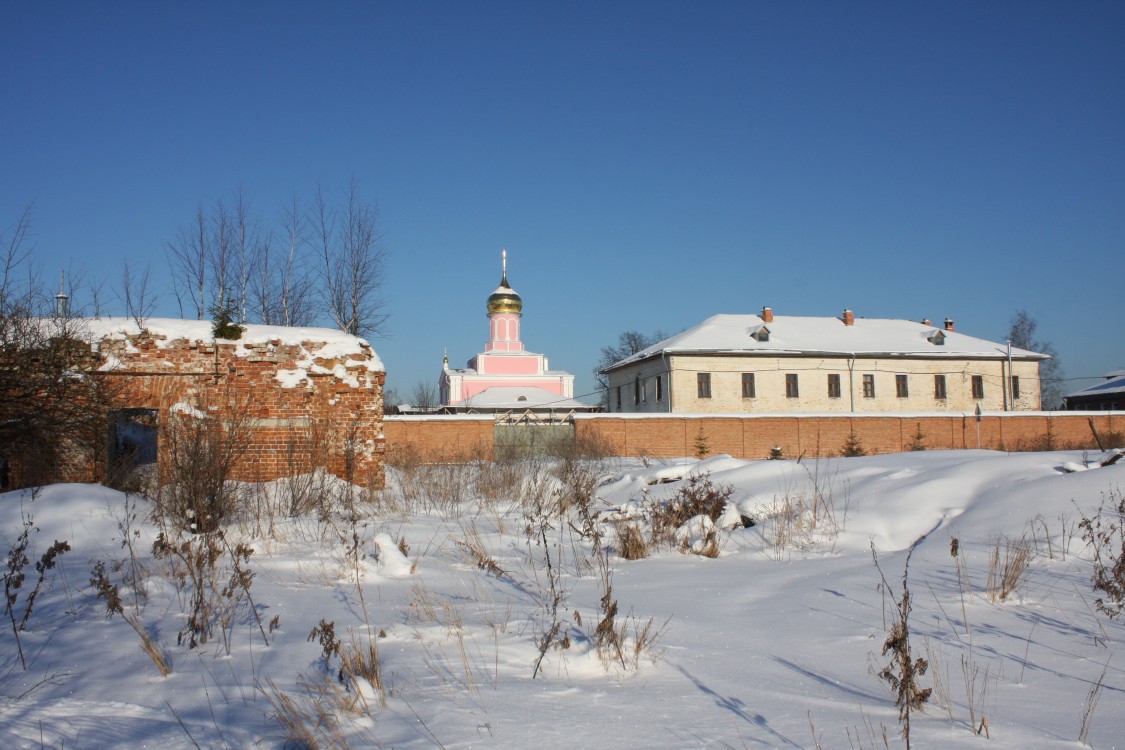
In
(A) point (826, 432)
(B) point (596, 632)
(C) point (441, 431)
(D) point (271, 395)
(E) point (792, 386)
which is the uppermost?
(E) point (792, 386)

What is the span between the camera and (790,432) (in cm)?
3089

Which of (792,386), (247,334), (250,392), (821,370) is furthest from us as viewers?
(821,370)

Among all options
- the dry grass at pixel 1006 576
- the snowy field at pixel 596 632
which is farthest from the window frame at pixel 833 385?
the dry grass at pixel 1006 576

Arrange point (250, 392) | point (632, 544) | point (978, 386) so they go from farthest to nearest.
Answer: point (978, 386)
point (250, 392)
point (632, 544)

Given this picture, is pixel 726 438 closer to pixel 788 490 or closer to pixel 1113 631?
pixel 788 490

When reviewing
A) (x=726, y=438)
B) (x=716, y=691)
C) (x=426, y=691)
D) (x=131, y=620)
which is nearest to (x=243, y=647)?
(x=131, y=620)

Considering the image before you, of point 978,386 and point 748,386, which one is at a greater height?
point 748,386

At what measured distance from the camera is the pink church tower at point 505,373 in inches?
1745

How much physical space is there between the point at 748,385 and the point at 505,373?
15.1 m

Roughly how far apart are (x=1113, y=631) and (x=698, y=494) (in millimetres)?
4159

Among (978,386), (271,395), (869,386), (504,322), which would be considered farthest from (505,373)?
(271,395)

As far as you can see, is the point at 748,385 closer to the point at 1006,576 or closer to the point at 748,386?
the point at 748,386

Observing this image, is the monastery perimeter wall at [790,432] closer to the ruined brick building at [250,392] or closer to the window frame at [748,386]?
the window frame at [748,386]

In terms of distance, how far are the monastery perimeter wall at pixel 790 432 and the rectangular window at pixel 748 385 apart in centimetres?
704
